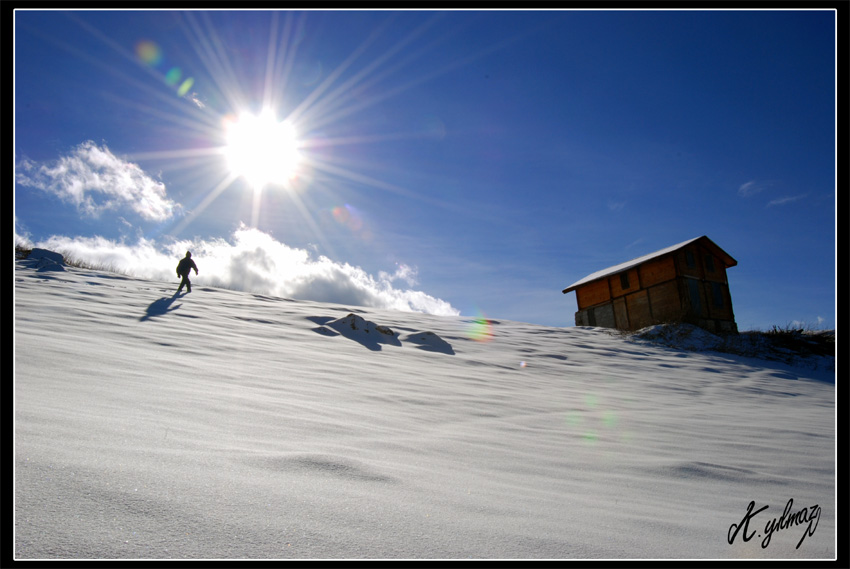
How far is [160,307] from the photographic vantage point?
8.53m

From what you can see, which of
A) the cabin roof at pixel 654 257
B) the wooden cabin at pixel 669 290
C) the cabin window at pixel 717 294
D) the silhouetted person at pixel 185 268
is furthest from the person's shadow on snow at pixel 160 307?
the cabin window at pixel 717 294

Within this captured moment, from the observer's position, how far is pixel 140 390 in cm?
290

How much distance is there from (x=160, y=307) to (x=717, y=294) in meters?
25.4

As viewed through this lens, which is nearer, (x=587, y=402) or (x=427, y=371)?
(x=587, y=402)

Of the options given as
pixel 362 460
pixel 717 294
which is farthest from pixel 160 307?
pixel 717 294

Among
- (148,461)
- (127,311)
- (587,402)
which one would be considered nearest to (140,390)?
(148,461)

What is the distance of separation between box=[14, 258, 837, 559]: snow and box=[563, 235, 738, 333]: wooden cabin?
52.5ft

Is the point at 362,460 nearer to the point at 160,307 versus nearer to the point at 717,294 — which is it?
the point at 160,307

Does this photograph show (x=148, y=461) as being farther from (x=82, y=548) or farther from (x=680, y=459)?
(x=680, y=459)

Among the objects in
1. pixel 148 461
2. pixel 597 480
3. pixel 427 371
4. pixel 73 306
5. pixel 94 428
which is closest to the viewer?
pixel 148 461

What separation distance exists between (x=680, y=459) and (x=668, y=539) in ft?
5.35

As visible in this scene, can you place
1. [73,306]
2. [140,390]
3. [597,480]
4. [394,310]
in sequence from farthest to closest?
[394,310] < [73,306] < [140,390] < [597,480]

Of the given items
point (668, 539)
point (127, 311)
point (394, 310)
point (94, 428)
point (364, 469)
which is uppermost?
point (394, 310)

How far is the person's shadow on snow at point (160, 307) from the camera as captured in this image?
7.47m
